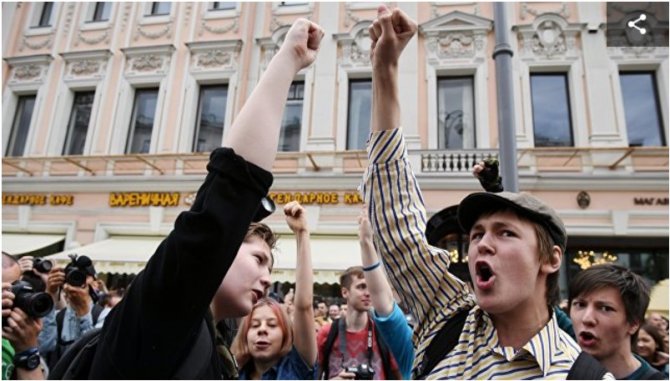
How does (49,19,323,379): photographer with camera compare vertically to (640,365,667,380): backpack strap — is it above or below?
above

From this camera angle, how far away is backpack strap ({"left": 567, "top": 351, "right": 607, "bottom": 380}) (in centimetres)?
122

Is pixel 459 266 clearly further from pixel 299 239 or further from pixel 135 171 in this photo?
pixel 135 171

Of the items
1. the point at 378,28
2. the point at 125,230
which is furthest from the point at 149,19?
the point at 378,28

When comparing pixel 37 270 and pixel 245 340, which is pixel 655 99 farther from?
pixel 37 270

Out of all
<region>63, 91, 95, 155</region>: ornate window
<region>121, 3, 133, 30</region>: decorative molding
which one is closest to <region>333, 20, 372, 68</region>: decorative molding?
<region>121, 3, 133, 30</region>: decorative molding

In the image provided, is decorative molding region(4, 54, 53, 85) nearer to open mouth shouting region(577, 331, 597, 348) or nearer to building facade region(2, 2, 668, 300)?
building facade region(2, 2, 668, 300)

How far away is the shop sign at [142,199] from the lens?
1177cm

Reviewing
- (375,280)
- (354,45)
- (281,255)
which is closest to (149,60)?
(354,45)

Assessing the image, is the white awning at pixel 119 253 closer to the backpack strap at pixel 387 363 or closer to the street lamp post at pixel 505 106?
the backpack strap at pixel 387 363

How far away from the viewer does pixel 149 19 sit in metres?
13.3

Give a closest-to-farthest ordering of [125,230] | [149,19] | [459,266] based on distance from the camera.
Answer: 1. [459,266]
2. [125,230]
3. [149,19]

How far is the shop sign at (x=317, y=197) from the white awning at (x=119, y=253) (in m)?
3.19

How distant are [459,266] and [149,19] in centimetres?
1116

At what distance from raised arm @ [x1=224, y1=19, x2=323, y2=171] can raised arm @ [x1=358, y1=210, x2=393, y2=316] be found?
1300mm
